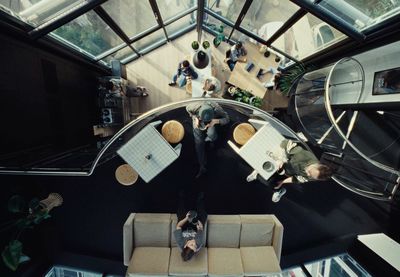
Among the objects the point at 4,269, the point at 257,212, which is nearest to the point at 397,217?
the point at 257,212

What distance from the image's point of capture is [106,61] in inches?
187

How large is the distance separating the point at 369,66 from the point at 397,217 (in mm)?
3104

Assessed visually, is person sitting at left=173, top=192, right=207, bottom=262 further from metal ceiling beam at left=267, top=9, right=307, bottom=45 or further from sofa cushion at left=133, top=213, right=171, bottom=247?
metal ceiling beam at left=267, top=9, right=307, bottom=45

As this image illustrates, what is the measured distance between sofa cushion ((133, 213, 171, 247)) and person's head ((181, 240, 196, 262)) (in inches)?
16.2

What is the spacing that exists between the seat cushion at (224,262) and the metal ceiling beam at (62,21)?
4.02m

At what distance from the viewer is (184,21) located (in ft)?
15.7

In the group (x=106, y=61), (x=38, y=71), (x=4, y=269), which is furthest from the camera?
(x=106, y=61)

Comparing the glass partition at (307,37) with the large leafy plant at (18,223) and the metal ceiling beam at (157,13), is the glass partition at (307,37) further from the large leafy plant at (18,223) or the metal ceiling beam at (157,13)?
the large leafy plant at (18,223)

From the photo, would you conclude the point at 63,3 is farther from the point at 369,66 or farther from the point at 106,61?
the point at 369,66

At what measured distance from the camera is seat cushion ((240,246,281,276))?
358cm

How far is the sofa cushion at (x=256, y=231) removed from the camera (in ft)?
12.4

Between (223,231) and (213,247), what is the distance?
38 cm

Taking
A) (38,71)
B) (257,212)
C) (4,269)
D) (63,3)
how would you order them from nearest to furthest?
(63,3)
(38,71)
(4,269)
(257,212)

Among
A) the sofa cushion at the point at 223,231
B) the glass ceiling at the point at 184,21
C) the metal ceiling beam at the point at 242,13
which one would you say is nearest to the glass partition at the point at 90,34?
the glass ceiling at the point at 184,21
